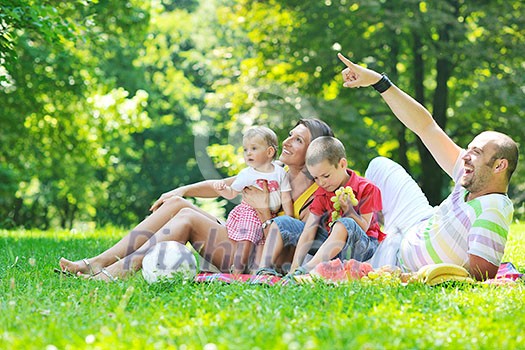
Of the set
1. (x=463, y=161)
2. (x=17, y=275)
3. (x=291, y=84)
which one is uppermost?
(x=291, y=84)

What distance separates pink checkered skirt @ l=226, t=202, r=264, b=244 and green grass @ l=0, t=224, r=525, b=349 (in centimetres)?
83

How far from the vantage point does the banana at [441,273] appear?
377 centimetres

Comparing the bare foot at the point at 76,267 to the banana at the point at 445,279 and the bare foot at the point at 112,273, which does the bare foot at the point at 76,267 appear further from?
the banana at the point at 445,279

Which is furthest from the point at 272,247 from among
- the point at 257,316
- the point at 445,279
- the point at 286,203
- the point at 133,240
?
the point at 257,316

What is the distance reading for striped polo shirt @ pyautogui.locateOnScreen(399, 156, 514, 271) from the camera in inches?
151

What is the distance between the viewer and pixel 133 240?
459 cm

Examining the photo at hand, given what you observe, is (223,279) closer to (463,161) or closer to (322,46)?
(463,161)

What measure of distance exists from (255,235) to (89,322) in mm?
1921

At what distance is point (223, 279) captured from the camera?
13.5 ft

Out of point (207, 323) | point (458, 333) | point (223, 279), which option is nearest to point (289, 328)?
point (207, 323)

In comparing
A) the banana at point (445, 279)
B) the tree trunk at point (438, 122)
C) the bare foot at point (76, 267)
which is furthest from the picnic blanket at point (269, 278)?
the tree trunk at point (438, 122)

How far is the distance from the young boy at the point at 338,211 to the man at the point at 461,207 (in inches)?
10.2

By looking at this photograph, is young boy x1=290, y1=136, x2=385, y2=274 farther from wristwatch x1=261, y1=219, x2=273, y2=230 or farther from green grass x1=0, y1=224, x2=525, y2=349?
green grass x1=0, y1=224, x2=525, y2=349

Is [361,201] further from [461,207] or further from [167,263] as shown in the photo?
[167,263]
